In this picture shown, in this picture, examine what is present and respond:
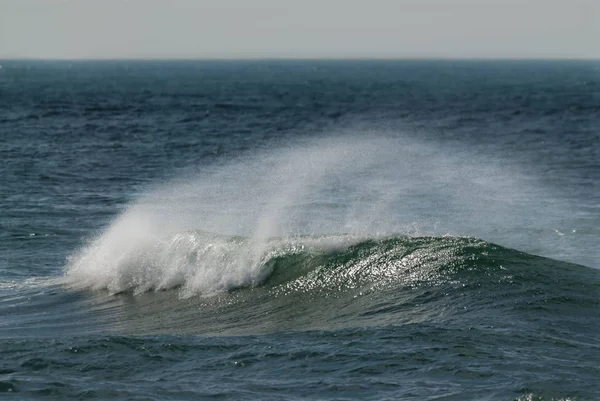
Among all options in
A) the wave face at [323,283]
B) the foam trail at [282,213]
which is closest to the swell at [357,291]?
the wave face at [323,283]

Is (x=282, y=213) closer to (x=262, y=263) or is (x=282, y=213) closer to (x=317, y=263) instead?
(x=262, y=263)

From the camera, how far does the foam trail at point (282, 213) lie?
20.6m

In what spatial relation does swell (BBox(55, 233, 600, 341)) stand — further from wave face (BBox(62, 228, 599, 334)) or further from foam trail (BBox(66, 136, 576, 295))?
foam trail (BBox(66, 136, 576, 295))

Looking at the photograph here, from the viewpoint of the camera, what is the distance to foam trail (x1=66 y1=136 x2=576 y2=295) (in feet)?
67.5

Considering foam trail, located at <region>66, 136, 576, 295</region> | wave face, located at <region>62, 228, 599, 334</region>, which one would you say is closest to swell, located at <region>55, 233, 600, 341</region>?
wave face, located at <region>62, 228, 599, 334</region>

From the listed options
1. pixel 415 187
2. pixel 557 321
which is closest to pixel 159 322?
pixel 557 321

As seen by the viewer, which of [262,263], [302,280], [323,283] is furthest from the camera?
[262,263]

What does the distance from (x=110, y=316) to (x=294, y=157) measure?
29.7 metres

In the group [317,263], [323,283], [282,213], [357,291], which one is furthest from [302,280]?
[282,213]

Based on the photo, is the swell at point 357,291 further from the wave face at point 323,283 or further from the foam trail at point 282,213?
the foam trail at point 282,213

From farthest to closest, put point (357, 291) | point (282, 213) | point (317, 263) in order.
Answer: point (282, 213)
point (317, 263)
point (357, 291)

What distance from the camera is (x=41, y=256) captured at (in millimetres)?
24453

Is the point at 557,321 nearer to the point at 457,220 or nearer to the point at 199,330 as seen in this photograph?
the point at 199,330

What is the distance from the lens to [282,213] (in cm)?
2984
